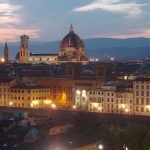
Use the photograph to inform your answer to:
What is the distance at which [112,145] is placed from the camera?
112 ft

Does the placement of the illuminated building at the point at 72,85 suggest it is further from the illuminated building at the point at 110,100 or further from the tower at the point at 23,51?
the tower at the point at 23,51

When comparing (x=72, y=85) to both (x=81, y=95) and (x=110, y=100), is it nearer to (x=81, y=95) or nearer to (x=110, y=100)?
(x=81, y=95)

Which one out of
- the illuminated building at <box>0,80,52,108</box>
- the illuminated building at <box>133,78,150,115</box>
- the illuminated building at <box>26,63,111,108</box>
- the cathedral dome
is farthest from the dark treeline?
the cathedral dome

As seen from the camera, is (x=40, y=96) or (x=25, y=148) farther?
(x=40, y=96)

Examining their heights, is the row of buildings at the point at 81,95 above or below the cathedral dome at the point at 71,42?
below

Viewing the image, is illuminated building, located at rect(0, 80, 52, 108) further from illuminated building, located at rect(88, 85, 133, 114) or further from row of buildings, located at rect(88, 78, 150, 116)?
row of buildings, located at rect(88, 78, 150, 116)

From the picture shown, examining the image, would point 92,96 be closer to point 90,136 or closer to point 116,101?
point 116,101

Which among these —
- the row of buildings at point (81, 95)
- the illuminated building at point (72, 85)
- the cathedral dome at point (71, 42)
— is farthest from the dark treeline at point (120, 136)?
the cathedral dome at point (71, 42)

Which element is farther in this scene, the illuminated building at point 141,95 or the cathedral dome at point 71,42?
the cathedral dome at point 71,42

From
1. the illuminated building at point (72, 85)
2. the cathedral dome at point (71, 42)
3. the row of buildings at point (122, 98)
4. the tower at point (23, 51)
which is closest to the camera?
the row of buildings at point (122, 98)

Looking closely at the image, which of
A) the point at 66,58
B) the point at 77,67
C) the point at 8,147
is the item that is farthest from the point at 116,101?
the point at 66,58

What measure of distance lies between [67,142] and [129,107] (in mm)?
27440

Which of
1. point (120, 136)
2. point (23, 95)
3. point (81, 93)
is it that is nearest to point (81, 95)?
point (81, 93)

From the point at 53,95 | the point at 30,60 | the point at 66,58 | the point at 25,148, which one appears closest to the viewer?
the point at 25,148
